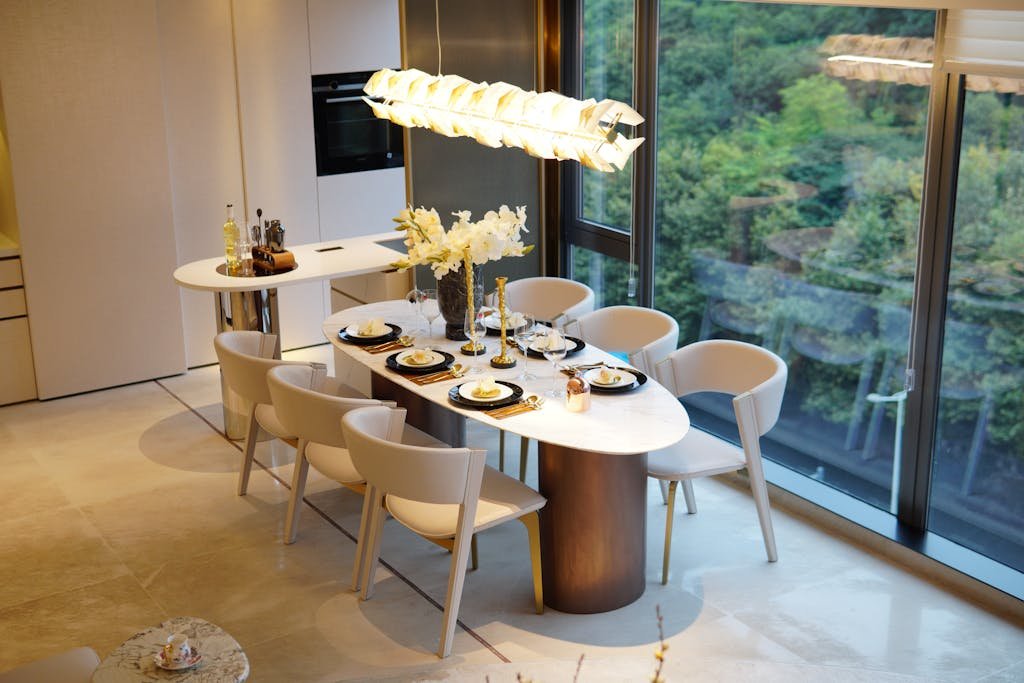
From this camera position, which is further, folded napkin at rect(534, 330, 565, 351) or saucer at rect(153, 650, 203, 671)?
folded napkin at rect(534, 330, 565, 351)

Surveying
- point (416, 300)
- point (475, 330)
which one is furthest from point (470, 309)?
point (416, 300)

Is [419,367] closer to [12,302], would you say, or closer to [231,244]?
[231,244]

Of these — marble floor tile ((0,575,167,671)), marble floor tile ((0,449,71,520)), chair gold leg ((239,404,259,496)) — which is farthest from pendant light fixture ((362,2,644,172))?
marble floor tile ((0,449,71,520))

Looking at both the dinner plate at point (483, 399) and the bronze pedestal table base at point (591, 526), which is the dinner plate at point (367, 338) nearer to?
the dinner plate at point (483, 399)

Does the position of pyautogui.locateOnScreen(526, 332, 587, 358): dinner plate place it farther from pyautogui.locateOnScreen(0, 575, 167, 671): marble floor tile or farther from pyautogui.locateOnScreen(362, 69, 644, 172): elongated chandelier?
pyautogui.locateOnScreen(0, 575, 167, 671): marble floor tile

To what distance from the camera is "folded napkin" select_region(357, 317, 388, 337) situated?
5.14 metres

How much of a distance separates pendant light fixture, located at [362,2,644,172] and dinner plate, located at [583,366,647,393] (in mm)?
818

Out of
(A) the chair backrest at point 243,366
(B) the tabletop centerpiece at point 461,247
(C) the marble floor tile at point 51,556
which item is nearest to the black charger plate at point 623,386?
(B) the tabletop centerpiece at point 461,247

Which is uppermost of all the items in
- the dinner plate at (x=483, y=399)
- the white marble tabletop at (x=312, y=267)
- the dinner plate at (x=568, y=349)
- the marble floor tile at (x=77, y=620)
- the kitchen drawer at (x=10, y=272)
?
the white marble tabletop at (x=312, y=267)

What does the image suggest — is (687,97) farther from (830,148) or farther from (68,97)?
(68,97)

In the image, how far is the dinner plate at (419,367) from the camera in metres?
4.75

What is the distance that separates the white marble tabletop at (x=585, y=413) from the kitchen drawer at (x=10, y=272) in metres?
2.34

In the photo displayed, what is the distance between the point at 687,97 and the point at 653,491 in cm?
199

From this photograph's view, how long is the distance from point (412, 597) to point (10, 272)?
3345mm
